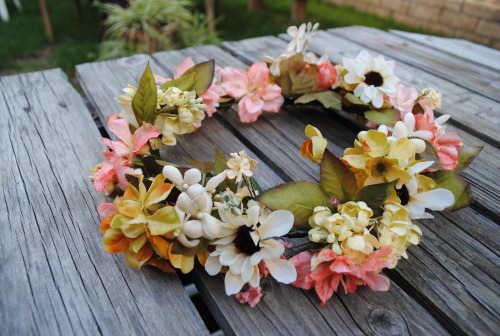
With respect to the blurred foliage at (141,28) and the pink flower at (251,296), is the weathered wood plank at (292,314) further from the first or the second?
the blurred foliage at (141,28)

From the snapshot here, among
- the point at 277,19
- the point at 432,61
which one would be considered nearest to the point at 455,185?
the point at 432,61

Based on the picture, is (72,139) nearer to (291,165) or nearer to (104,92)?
(104,92)

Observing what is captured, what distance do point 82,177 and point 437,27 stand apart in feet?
16.4

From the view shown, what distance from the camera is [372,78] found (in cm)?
135

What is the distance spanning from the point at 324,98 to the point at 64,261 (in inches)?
36.2

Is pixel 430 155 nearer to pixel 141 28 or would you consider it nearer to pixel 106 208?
pixel 106 208

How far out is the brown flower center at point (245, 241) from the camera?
83cm

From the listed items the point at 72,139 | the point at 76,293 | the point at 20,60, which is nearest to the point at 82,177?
the point at 72,139

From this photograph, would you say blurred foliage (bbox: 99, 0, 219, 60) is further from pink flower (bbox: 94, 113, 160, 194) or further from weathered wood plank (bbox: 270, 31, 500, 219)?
pink flower (bbox: 94, 113, 160, 194)

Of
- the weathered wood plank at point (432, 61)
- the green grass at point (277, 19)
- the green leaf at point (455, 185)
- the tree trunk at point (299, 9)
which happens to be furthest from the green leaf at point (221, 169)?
the tree trunk at point (299, 9)

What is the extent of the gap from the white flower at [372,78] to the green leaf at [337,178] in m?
0.47

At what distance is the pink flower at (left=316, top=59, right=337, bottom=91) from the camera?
4.79 feet

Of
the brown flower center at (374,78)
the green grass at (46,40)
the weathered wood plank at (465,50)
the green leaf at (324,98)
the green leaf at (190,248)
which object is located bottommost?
the green grass at (46,40)

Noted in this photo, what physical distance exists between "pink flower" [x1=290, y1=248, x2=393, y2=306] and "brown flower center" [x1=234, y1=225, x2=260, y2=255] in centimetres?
9
